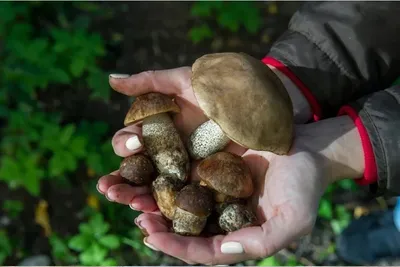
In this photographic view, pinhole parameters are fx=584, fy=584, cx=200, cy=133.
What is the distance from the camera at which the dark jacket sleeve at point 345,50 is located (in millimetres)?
2051

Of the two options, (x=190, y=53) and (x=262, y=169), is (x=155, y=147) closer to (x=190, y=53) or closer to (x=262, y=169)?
(x=262, y=169)

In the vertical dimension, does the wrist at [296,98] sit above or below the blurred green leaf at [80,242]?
above

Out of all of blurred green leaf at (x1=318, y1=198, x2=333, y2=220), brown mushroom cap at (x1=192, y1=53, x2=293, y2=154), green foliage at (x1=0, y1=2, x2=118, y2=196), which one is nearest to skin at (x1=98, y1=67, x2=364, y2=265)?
brown mushroom cap at (x1=192, y1=53, x2=293, y2=154)

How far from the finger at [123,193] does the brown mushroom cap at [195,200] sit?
0.48 feet

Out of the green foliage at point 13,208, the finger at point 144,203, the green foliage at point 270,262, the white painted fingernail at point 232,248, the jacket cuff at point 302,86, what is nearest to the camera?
the white painted fingernail at point 232,248

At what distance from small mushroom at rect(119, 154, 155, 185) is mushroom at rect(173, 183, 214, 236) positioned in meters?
0.15

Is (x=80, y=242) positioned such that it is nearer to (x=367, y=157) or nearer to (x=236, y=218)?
(x=236, y=218)

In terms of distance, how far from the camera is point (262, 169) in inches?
74.4

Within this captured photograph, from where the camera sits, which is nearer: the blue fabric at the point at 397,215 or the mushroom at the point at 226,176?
the mushroom at the point at 226,176

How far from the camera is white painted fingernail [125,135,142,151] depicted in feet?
6.30

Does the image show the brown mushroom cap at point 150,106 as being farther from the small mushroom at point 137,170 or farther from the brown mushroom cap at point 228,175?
the brown mushroom cap at point 228,175

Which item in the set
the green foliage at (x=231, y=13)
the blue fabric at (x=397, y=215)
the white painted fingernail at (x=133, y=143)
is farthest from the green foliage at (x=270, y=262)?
the green foliage at (x=231, y=13)

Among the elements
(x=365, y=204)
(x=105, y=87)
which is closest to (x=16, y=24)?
(x=105, y=87)

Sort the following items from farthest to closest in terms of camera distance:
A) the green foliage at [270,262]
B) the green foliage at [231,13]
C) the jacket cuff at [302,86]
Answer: the green foliage at [231,13] < the green foliage at [270,262] < the jacket cuff at [302,86]
